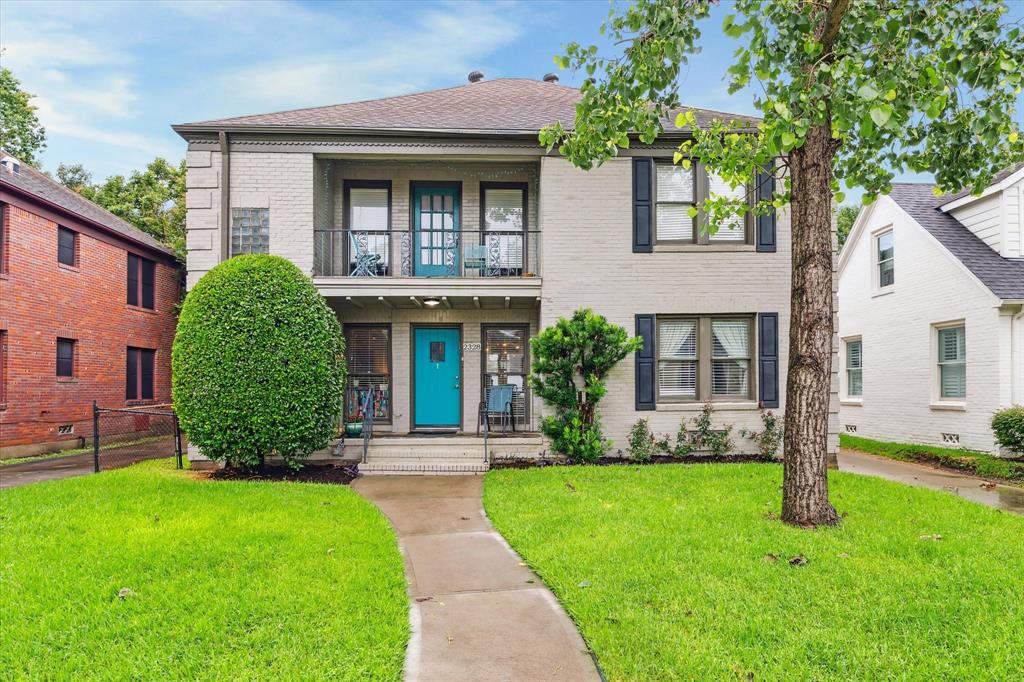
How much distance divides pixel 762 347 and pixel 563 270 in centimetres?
384

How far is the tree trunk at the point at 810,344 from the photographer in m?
5.36

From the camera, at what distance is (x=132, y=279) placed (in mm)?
16078

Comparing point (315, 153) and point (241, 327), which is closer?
point (241, 327)

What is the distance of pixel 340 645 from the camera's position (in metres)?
3.16

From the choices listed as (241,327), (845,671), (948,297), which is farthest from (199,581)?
(948,297)

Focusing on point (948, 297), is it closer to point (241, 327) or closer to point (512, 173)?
point (512, 173)

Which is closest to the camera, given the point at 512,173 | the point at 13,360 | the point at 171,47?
the point at 512,173

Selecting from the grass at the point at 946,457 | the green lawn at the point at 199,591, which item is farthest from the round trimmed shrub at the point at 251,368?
the grass at the point at 946,457

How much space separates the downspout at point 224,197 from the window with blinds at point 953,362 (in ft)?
47.9

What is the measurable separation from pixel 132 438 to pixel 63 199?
6445mm

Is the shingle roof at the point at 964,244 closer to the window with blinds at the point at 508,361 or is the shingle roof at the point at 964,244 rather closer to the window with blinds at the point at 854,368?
the window with blinds at the point at 854,368

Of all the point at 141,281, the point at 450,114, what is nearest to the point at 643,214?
the point at 450,114

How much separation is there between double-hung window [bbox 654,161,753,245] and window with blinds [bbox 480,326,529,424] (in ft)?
11.2

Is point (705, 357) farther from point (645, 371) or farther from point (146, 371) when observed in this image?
point (146, 371)
